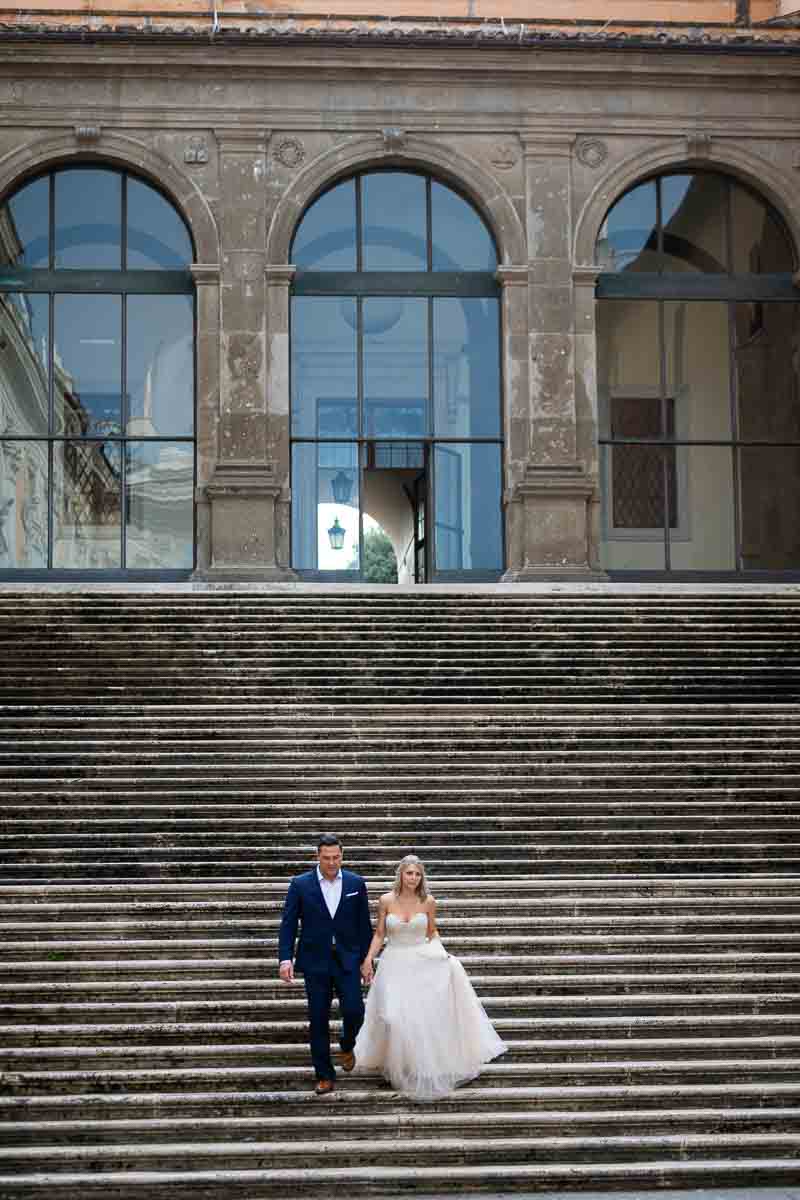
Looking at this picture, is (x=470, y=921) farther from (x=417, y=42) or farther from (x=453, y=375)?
(x=417, y=42)

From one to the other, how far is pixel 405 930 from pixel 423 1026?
1.75ft

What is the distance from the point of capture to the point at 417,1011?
31.4 feet

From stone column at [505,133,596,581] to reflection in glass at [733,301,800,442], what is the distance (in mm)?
2974

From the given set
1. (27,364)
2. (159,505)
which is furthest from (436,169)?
(27,364)

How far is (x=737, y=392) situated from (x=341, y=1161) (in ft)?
58.5

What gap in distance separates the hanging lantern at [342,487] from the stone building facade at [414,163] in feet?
2.92

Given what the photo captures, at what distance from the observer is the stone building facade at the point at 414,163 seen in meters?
→ 23.4

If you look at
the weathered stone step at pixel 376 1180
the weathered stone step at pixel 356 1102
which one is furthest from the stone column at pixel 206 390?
the weathered stone step at pixel 376 1180

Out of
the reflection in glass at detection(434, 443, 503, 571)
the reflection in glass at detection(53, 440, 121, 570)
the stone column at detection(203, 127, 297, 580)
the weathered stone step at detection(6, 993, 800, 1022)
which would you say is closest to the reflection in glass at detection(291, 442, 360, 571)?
the stone column at detection(203, 127, 297, 580)

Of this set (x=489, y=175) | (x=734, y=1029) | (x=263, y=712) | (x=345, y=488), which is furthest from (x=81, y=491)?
(x=734, y=1029)

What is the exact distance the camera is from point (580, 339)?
23875 mm

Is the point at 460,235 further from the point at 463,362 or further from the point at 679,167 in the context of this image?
the point at 679,167

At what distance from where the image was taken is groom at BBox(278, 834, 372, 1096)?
961cm

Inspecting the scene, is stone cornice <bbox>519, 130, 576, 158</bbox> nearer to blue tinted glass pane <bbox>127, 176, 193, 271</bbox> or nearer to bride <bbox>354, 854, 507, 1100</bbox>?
blue tinted glass pane <bbox>127, 176, 193, 271</bbox>
